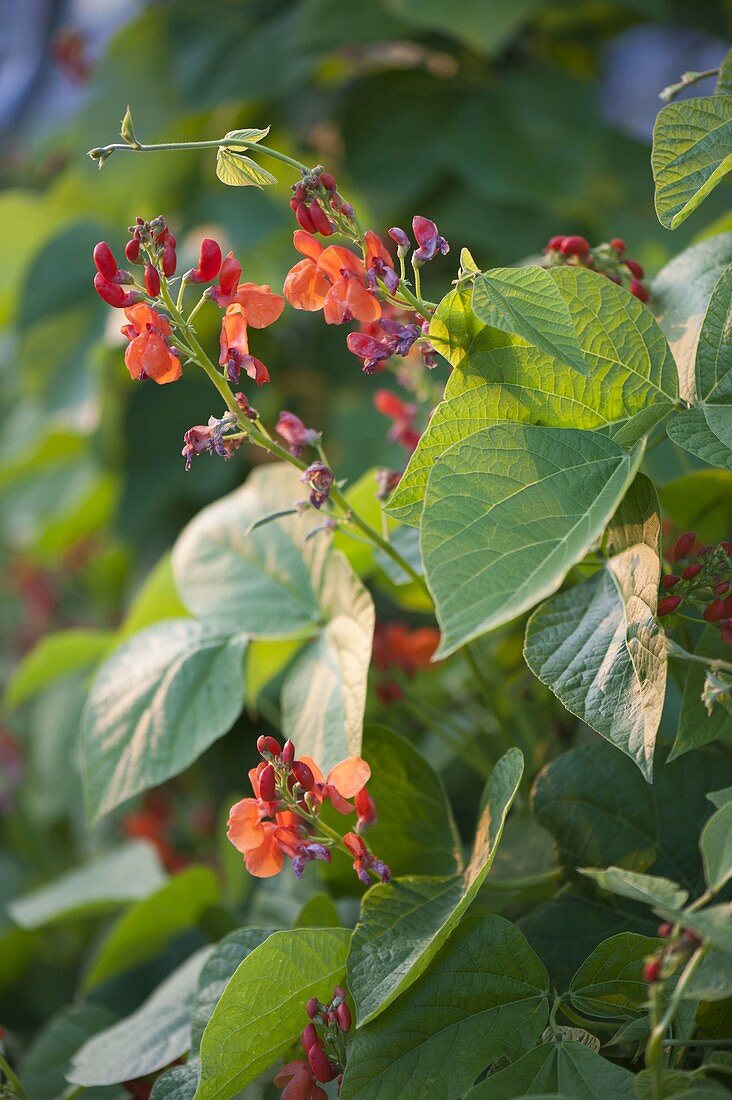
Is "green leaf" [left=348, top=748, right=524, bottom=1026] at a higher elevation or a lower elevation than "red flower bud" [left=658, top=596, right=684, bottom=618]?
lower

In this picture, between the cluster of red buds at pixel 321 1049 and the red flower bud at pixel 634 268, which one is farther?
the red flower bud at pixel 634 268

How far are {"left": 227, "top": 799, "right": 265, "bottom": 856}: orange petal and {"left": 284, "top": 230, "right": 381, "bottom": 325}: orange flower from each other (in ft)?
0.63

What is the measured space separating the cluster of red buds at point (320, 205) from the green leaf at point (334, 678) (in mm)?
180

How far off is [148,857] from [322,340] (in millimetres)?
649

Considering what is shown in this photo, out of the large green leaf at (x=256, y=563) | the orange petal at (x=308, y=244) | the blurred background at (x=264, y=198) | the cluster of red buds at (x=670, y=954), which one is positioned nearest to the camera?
the cluster of red buds at (x=670, y=954)

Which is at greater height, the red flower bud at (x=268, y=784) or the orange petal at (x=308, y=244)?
the orange petal at (x=308, y=244)

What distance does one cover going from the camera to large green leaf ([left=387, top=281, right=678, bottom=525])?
Answer: 399mm

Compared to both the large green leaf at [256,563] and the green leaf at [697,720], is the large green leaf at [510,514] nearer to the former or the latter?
the green leaf at [697,720]

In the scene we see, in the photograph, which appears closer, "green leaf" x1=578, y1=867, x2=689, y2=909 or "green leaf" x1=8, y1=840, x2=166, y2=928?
"green leaf" x1=578, y1=867, x2=689, y2=909

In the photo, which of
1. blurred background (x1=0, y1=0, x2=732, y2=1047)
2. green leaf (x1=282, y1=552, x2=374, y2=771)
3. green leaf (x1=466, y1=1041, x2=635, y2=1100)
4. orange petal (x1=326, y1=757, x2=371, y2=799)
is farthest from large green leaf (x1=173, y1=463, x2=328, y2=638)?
blurred background (x1=0, y1=0, x2=732, y2=1047)

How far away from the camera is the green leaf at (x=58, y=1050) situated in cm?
60

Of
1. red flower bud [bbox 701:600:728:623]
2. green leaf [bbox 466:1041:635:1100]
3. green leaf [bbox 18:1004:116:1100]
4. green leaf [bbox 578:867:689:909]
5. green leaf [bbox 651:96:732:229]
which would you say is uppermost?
green leaf [bbox 651:96:732:229]

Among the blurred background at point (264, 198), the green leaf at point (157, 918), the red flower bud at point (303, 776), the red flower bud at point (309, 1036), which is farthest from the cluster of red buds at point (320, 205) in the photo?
the blurred background at point (264, 198)

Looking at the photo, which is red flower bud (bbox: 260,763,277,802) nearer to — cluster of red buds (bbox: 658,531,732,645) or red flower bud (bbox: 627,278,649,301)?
cluster of red buds (bbox: 658,531,732,645)
